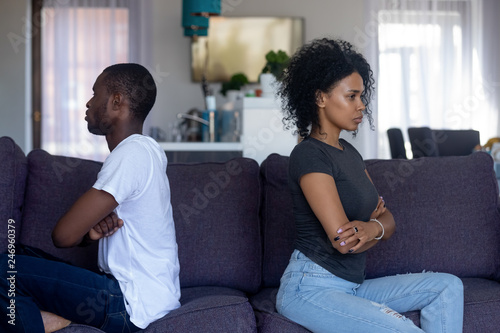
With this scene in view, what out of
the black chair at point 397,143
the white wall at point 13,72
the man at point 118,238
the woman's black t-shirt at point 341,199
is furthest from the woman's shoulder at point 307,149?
the white wall at point 13,72

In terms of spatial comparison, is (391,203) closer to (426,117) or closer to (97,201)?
(97,201)

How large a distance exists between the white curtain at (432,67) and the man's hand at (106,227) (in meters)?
5.73

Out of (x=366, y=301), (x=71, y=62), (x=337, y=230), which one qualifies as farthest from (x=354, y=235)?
(x=71, y=62)

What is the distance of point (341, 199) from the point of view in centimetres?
167

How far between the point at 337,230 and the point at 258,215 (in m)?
0.67

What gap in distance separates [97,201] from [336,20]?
5764 mm

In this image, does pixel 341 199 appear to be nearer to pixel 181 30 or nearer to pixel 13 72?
pixel 181 30

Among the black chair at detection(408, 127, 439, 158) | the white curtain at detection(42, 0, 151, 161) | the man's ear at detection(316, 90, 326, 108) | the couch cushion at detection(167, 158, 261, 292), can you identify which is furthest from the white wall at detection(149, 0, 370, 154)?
the man's ear at detection(316, 90, 326, 108)

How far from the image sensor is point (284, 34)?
6719 mm

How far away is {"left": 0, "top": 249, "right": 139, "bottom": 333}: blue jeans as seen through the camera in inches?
59.1

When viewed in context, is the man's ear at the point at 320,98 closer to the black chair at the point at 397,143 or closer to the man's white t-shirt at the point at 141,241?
the man's white t-shirt at the point at 141,241

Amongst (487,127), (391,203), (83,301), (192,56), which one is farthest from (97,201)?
(487,127)

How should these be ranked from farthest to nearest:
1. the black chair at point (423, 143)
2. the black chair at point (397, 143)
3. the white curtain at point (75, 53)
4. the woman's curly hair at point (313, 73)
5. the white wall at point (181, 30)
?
1. the white wall at point (181, 30)
2. the white curtain at point (75, 53)
3. the black chair at point (397, 143)
4. the black chair at point (423, 143)
5. the woman's curly hair at point (313, 73)

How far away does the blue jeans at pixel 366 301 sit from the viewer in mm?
1520
